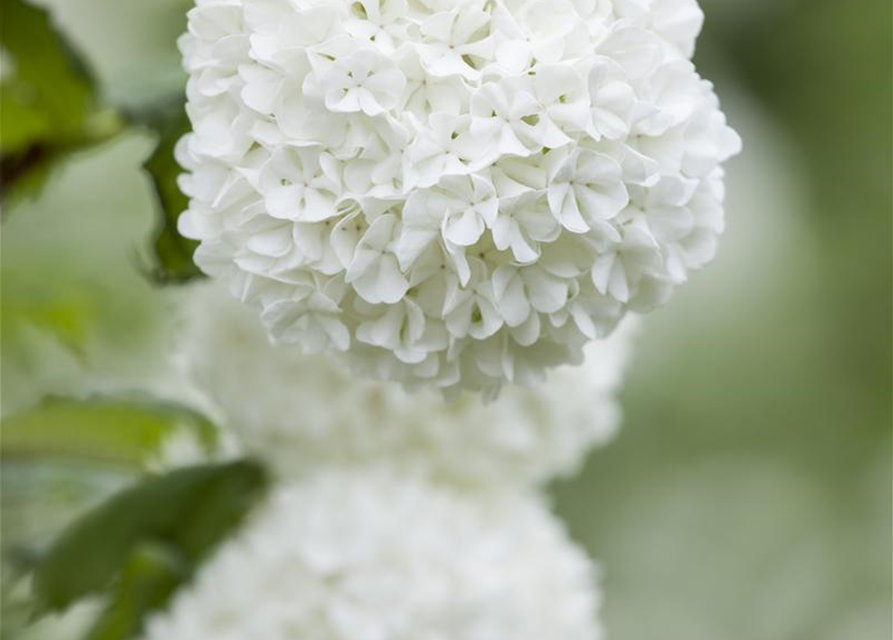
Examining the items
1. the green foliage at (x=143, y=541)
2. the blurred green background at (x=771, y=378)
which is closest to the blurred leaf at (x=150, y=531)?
the green foliage at (x=143, y=541)

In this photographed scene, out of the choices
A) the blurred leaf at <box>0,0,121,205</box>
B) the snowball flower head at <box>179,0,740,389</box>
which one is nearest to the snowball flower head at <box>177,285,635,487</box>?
the blurred leaf at <box>0,0,121,205</box>

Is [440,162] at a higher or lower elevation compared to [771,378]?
higher

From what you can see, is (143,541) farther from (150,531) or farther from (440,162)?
(440,162)

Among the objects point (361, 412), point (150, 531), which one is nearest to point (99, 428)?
point (150, 531)

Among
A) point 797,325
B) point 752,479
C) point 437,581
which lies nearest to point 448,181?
point 437,581

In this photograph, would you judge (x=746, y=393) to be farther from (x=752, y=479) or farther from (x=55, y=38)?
(x=55, y=38)

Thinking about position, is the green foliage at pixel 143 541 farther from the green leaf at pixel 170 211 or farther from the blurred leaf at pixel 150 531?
the green leaf at pixel 170 211

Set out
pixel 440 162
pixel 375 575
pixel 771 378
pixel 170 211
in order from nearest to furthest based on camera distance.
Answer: pixel 440 162
pixel 170 211
pixel 375 575
pixel 771 378
